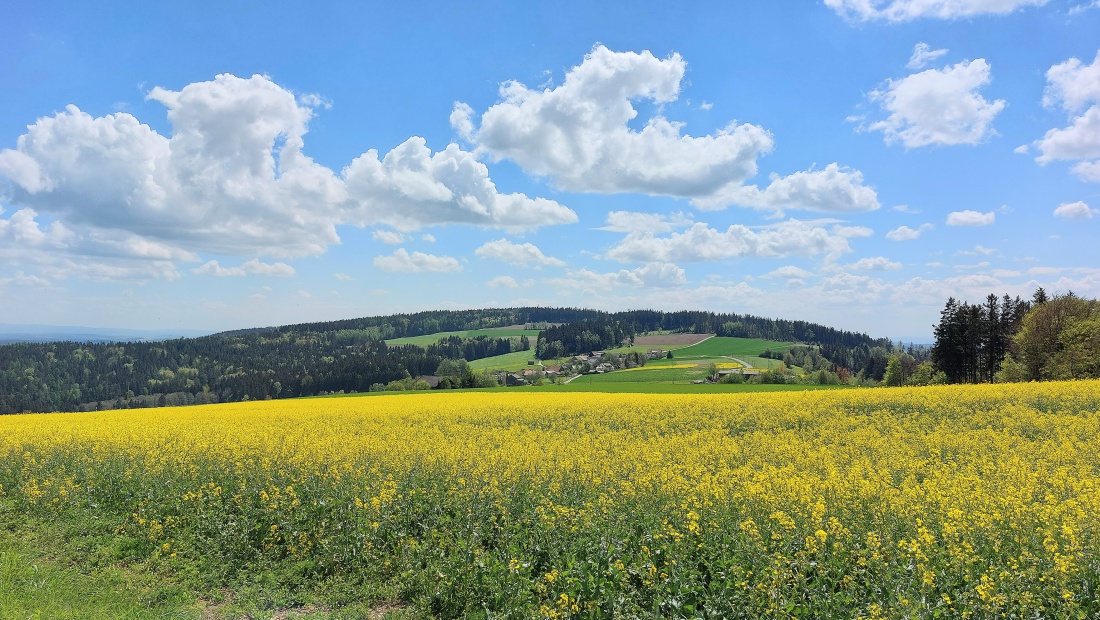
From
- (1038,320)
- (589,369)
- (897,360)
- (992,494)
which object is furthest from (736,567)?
(589,369)

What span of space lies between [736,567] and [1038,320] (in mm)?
55253

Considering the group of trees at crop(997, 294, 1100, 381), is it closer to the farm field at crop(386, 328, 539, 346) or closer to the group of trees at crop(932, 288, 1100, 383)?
the group of trees at crop(932, 288, 1100, 383)

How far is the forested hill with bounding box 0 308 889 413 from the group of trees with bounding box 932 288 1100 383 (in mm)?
79700

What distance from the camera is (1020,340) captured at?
4666cm

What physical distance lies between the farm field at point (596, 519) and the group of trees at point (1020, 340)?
36.5 metres

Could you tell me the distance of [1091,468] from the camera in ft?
31.8

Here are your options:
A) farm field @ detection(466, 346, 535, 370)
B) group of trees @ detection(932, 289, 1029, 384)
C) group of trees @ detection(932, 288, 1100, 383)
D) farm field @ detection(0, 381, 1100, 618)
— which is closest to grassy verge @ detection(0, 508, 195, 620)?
farm field @ detection(0, 381, 1100, 618)

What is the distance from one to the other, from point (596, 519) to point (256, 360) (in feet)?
504

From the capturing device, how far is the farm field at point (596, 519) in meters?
5.95

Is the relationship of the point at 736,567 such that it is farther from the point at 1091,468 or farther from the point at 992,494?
the point at 1091,468

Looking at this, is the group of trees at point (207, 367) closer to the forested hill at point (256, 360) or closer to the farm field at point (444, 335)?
the forested hill at point (256, 360)

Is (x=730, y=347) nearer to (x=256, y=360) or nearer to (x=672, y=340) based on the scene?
(x=672, y=340)

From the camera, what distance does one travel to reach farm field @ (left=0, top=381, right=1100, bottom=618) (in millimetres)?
5949

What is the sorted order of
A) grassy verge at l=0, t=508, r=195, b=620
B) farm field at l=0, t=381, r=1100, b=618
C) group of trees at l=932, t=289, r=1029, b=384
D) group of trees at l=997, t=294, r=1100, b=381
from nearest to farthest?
farm field at l=0, t=381, r=1100, b=618 < grassy verge at l=0, t=508, r=195, b=620 < group of trees at l=997, t=294, r=1100, b=381 < group of trees at l=932, t=289, r=1029, b=384
